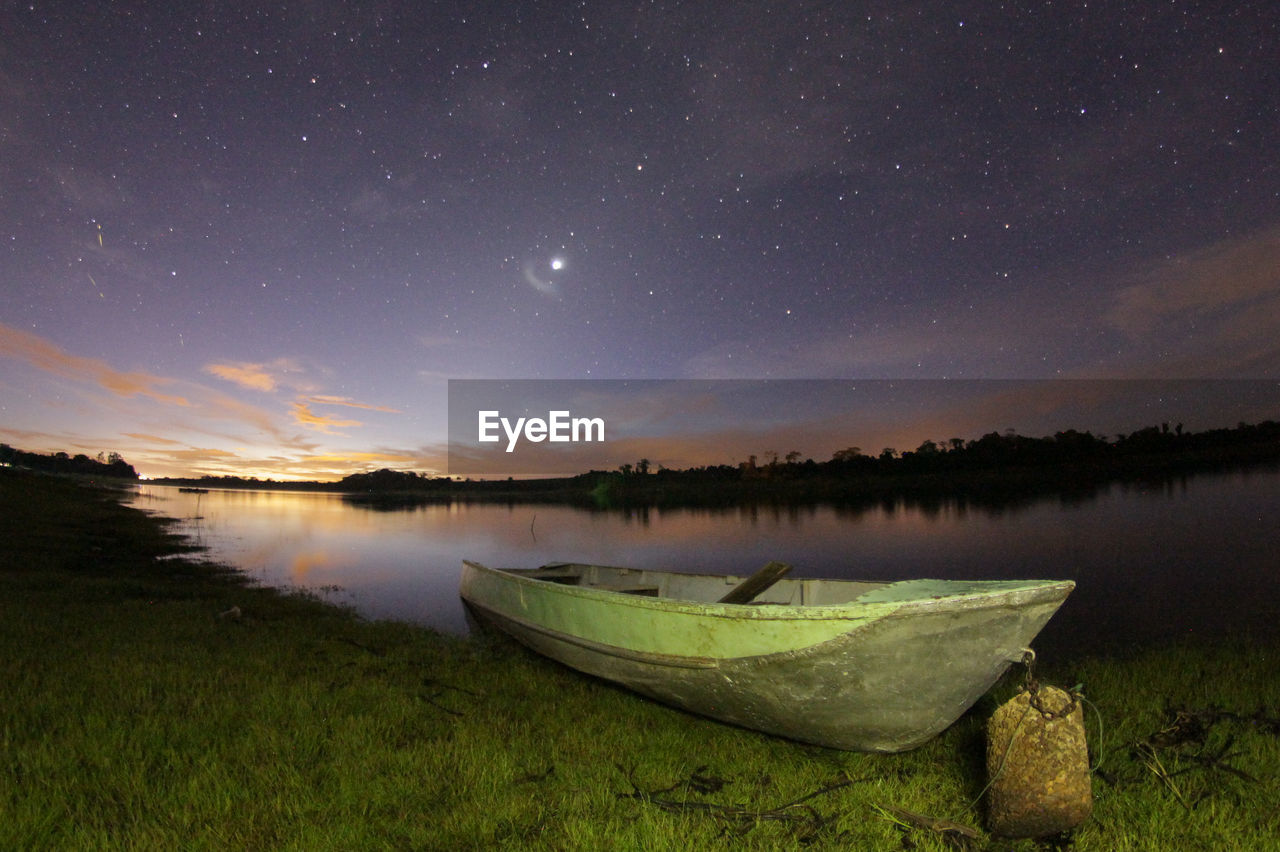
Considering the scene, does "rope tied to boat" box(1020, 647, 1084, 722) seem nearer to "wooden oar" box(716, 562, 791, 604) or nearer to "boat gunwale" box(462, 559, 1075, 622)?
"boat gunwale" box(462, 559, 1075, 622)

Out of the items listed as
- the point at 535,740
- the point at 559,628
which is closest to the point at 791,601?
the point at 559,628

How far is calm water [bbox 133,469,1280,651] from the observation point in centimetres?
1319

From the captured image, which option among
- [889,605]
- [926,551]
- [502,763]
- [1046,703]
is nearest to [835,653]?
[889,605]

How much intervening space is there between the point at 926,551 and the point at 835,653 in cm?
2417

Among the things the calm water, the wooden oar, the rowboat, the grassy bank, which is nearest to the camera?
the grassy bank

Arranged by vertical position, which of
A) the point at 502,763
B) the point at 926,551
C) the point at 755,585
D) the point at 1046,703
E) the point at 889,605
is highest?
the point at 889,605

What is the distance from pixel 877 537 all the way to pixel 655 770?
93.7ft

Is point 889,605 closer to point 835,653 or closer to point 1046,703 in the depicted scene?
point 835,653

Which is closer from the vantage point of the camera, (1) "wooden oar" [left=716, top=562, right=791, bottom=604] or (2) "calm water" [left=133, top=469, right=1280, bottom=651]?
(1) "wooden oar" [left=716, top=562, right=791, bottom=604]

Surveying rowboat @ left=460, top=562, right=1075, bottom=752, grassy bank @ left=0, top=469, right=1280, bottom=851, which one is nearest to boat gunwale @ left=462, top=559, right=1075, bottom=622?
rowboat @ left=460, top=562, right=1075, bottom=752

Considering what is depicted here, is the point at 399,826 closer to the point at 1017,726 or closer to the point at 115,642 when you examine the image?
the point at 1017,726

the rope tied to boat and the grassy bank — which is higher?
the rope tied to boat

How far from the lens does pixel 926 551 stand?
82.0 ft

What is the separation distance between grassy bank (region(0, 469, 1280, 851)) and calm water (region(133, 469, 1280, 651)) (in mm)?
5384
